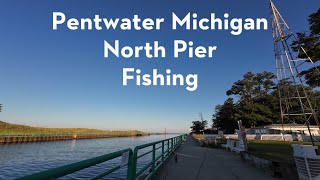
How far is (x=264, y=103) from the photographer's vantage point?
288 ft

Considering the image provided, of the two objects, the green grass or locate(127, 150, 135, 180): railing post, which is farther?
the green grass

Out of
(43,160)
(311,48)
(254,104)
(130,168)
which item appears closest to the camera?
(130,168)

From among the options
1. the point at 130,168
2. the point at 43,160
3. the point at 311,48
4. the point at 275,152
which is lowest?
the point at 43,160

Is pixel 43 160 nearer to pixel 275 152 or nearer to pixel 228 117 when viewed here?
pixel 275 152

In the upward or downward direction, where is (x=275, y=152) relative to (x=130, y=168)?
downward

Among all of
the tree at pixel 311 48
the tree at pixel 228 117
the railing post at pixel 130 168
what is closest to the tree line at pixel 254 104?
the tree at pixel 228 117

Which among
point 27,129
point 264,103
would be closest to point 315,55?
point 264,103

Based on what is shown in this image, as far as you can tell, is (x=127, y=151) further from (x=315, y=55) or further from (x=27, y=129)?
(x=27, y=129)

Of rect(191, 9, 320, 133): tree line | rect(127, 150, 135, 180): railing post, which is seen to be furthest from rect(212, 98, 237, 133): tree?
rect(127, 150, 135, 180): railing post

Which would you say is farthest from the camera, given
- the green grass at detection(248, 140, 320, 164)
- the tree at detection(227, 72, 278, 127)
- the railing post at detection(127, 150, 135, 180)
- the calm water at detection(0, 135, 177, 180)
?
the tree at detection(227, 72, 278, 127)

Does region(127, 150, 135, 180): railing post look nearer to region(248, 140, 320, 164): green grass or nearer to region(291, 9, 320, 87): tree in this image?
region(248, 140, 320, 164): green grass

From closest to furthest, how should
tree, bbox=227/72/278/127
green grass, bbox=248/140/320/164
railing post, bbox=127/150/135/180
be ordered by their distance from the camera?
railing post, bbox=127/150/135/180 → green grass, bbox=248/140/320/164 → tree, bbox=227/72/278/127

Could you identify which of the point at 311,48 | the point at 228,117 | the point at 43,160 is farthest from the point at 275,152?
the point at 228,117

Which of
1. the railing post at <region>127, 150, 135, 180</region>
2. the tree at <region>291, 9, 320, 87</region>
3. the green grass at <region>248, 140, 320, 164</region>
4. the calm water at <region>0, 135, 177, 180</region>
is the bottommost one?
the calm water at <region>0, 135, 177, 180</region>
